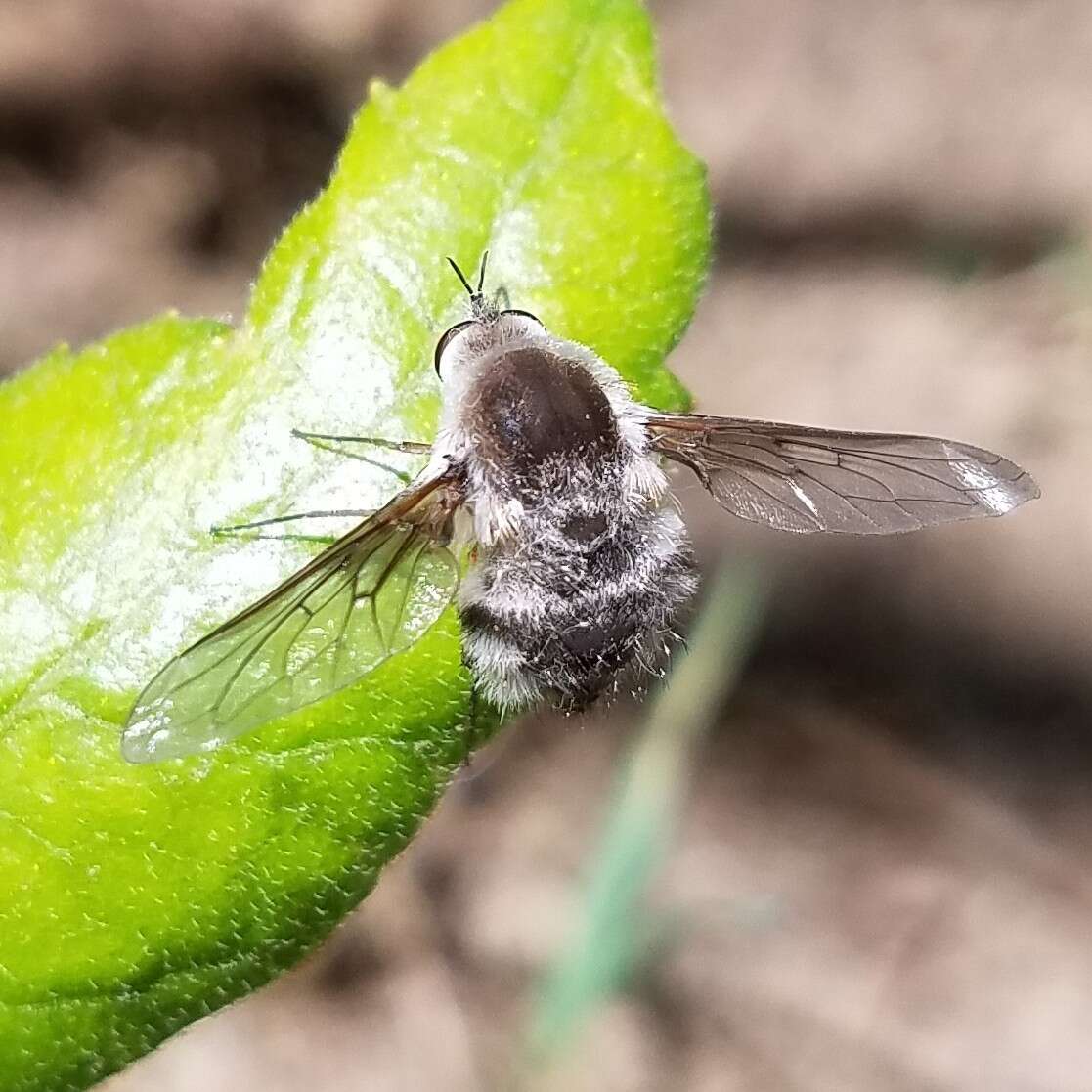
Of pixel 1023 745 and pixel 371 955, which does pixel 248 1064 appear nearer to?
pixel 371 955

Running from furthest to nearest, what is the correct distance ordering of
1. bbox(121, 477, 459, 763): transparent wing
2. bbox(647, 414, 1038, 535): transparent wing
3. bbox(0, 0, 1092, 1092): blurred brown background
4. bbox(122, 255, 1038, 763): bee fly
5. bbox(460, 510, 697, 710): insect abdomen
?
1. bbox(0, 0, 1092, 1092): blurred brown background
2. bbox(647, 414, 1038, 535): transparent wing
3. bbox(460, 510, 697, 710): insect abdomen
4. bbox(122, 255, 1038, 763): bee fly
5. bbox(121, 477, 459, 763): transparent wing

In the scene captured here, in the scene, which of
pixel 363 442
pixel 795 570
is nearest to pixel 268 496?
pixel 363 442

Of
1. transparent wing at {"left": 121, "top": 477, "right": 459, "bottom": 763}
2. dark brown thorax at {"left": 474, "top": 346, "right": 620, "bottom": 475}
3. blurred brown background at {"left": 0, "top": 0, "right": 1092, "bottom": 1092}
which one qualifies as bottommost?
transparent wing at {"left": 121, "top": 477, "right": 459, "bottom": 763}

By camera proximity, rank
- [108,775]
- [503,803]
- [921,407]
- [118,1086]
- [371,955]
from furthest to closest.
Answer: [921,407] < [503,803] < [371,955] < [118,1086] < [108,775]

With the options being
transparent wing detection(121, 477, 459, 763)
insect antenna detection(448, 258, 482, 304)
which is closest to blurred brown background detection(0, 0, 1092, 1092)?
transparent wing detection(121, 477, 459, 763)

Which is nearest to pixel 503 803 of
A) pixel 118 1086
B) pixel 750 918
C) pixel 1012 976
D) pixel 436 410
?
pixel 750 918

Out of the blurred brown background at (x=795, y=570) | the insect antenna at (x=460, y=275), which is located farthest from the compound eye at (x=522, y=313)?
the blurred brown background at (x=795, y=570)

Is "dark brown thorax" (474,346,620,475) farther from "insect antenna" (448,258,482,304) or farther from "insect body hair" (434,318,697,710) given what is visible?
"insect antenna" (448,258,482,304)

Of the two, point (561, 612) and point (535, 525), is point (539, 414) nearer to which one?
point (535, 525)
